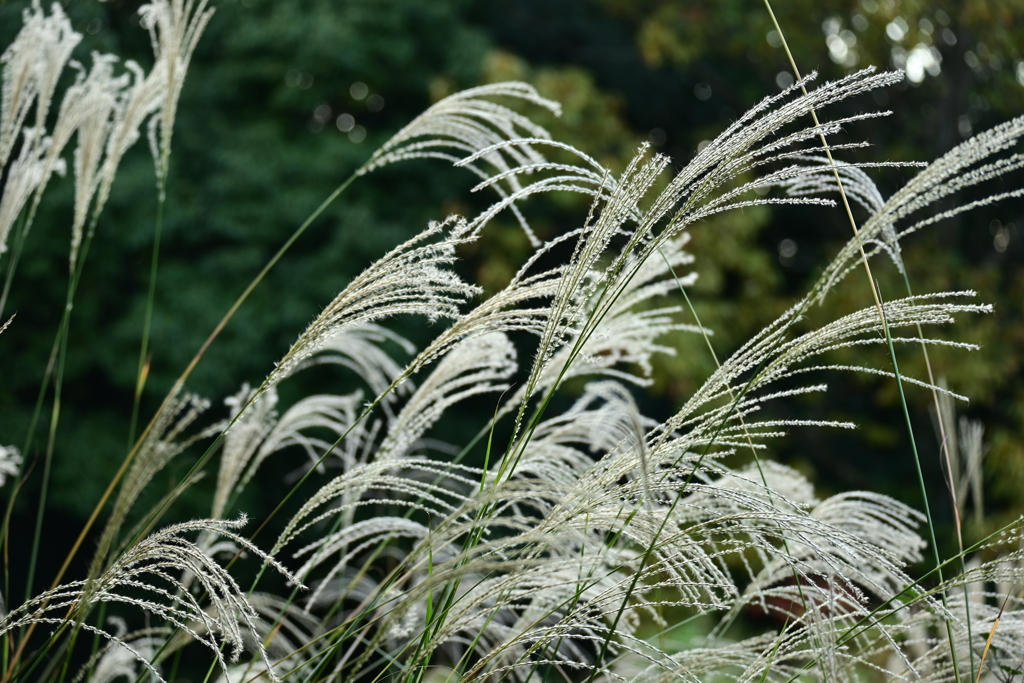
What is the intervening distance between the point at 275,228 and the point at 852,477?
17.7ft

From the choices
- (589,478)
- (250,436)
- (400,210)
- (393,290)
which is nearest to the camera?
(589,478)

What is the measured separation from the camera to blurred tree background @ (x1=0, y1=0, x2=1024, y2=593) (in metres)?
5.80

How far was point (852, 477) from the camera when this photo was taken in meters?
6.74


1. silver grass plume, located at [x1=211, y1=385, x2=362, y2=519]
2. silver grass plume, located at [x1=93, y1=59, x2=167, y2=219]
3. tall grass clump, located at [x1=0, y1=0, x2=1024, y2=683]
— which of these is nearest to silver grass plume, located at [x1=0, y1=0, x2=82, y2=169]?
tall grass clump, located at [x1=0, y1=0, x2=1024, y2=683]

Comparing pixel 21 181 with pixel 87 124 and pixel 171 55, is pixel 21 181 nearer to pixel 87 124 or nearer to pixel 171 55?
pixel 87 124

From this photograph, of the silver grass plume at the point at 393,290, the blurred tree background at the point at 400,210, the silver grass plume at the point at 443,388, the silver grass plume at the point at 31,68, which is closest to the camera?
the silver grass plume at the point at 393,290

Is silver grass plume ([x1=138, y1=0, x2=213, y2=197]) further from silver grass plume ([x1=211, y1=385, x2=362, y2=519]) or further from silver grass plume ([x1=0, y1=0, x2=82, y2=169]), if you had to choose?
silver grass plume ([x1=211, y1=385, x2=362, y2=519])

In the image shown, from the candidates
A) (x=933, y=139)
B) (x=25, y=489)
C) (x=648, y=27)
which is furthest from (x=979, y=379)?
(x=25, y=489)

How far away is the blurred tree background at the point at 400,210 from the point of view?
19.0 feet

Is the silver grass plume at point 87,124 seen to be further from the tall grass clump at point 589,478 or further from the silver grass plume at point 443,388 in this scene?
the silver grass plume at point 443,388

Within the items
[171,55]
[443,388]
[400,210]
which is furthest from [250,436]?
[400,210]

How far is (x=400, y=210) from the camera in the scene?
23.2 feet

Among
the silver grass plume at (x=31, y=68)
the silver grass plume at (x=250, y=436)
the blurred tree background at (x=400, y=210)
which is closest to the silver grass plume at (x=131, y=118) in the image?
the silver grass plume at (x=31, y=68)

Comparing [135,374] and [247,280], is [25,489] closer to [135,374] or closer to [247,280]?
[135,374]
